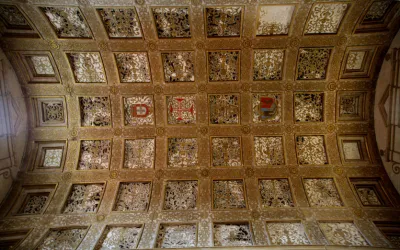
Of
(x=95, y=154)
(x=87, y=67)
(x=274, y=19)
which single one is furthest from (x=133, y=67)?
(x=274, y=19)

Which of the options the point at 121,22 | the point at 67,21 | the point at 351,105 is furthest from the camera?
the point at 351,105

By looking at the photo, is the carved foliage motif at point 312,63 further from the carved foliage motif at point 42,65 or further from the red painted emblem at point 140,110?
the carved foliage motif at point 42,65

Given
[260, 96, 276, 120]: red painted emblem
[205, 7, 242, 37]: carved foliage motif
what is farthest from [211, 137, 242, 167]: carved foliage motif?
[205, 7, 242, 37]: carved foliage motif

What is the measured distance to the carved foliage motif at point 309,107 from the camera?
A: 939 cm

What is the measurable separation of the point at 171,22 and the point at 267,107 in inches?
195

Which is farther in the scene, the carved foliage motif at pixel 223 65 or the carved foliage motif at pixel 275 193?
the carved foliage motif at pixel 223 65

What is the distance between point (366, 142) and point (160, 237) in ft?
28.3

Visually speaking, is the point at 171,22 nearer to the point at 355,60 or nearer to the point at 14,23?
the point at 14,23

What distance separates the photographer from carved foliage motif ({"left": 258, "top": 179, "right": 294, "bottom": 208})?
340 inches

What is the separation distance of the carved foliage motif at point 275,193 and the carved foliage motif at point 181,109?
3.89 meters

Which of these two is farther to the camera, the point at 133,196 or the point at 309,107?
the point at 309,107

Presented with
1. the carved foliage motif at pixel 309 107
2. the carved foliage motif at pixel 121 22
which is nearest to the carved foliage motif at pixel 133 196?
the carved foliage motif at pixel 121 22

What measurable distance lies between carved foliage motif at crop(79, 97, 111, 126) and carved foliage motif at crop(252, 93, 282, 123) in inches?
239

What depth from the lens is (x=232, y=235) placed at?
307 inches
